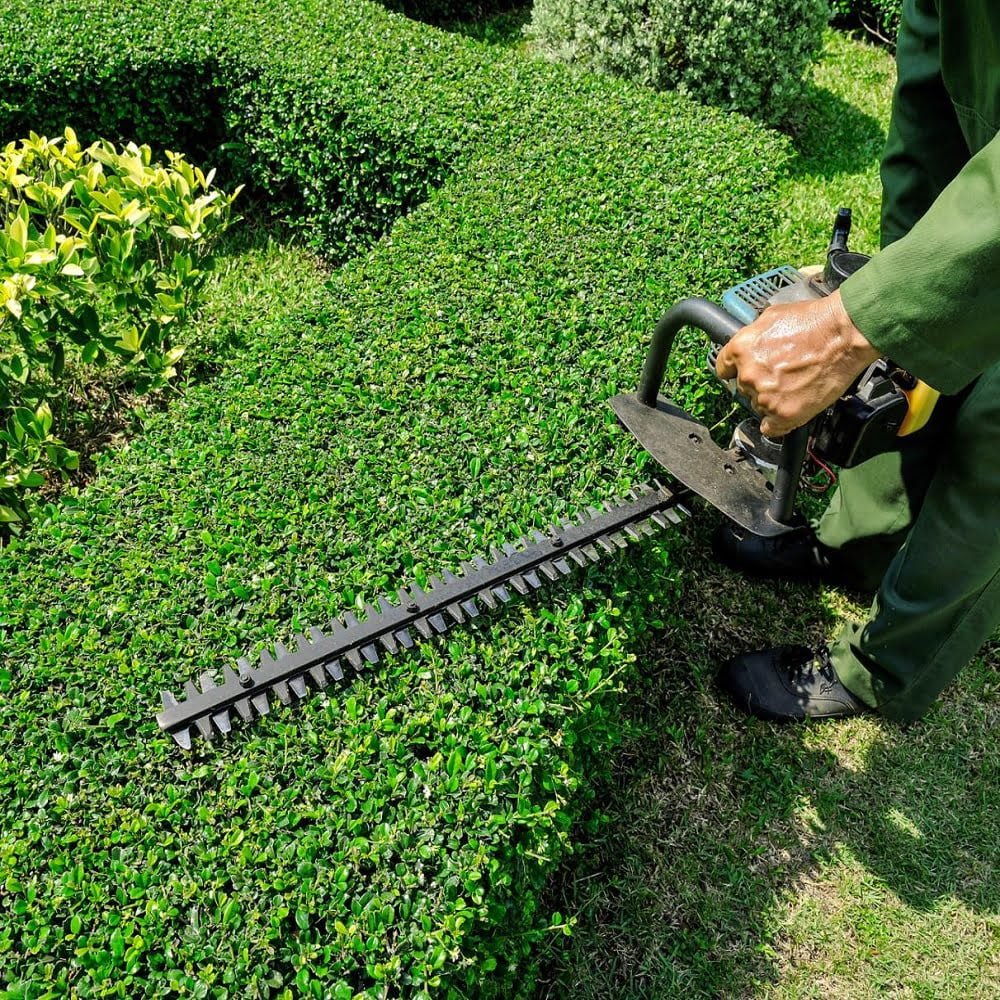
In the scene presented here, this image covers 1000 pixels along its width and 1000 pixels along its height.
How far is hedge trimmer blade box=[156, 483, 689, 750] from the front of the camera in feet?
6.84

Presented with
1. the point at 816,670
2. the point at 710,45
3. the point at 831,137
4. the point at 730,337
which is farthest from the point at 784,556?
the point at 831,137

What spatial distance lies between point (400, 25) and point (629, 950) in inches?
181

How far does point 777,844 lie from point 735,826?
0.14m

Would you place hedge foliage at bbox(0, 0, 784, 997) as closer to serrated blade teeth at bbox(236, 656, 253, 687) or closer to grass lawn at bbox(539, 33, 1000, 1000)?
serrated blade teeth at bbox(236, 656, 253, 687)

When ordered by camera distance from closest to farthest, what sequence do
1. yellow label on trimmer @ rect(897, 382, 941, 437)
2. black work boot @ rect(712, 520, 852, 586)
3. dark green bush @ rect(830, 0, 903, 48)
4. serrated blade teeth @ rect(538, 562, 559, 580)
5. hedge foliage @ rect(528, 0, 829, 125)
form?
yellow label on trimmer @ rect(897, 382, 941, 437) < serrated blade teeth @ rect(538, 562, 559, 580) < black work boot @ rect(712, 520, 852, 586) < hedge foliage @ rect(528, 0, 829, 125) < dark green bush @ rect(830, 0, 903, 48)

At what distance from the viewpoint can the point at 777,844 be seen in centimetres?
293

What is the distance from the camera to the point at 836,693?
3.14 m

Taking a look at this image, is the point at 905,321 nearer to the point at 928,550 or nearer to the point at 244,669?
the point at 928,550

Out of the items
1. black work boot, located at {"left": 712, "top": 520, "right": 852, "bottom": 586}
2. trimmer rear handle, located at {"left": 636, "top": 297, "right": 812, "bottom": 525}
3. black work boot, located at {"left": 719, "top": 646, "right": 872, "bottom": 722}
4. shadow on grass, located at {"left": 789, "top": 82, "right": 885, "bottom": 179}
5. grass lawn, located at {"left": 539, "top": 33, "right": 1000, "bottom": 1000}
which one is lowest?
grass lawn, located at {"left": 539, "top": 33, "right": 1000, "bottom": 1000}

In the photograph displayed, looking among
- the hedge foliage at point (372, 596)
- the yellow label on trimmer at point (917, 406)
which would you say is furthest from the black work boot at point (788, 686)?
the yellow label on trimmer at point (917, 406)

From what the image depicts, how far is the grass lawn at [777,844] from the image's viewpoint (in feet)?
8.71

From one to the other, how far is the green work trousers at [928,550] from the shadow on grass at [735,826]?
315mm

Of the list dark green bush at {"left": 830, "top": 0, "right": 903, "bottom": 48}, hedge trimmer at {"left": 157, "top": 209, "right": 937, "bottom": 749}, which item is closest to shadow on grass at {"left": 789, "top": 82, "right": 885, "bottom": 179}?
dark green bush at {"left": 830, "top": 0, "right": 903, "bottom": 48}

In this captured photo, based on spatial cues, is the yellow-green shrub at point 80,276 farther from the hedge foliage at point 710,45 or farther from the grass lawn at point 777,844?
the hedge foliage at point 710,45
